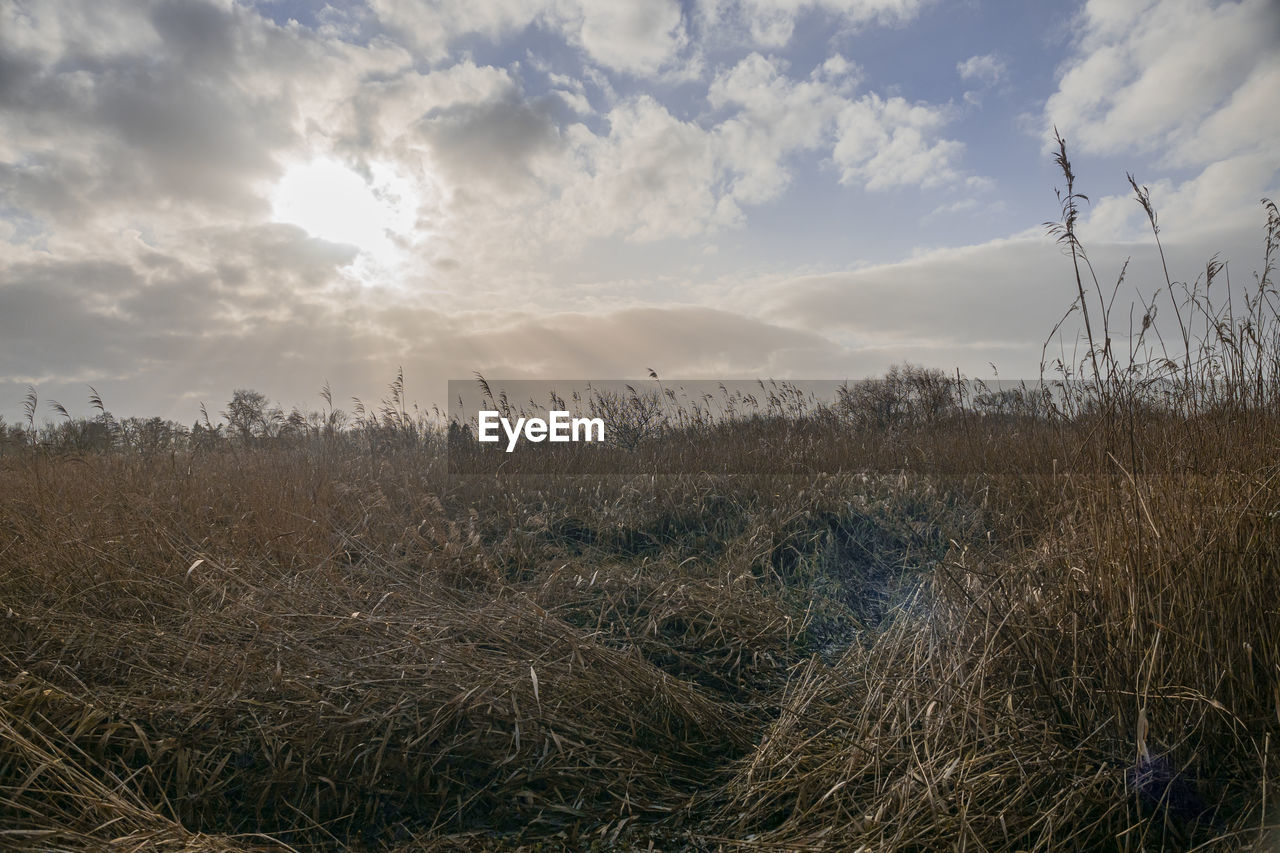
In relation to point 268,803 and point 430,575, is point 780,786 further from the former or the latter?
point 430,575

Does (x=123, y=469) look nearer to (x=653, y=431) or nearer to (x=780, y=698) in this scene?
(x=653, y=431)

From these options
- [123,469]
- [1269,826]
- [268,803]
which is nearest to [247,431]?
[123,469]

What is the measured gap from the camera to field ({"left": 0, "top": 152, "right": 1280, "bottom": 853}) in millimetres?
2250

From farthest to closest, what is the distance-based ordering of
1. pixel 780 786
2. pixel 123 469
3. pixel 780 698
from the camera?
pixel 123 469
pixel 780 698
pixel 780 786

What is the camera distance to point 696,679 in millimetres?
3641

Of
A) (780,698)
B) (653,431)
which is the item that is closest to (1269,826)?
(780,698)

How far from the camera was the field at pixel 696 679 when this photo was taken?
7.38 ft

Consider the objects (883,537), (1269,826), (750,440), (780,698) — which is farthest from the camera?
(750,440)

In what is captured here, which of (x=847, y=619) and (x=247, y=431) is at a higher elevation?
(x=247, y=431)

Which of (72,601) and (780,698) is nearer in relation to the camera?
(780,698)

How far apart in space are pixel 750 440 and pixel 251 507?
5.40 metres

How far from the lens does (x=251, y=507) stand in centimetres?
570

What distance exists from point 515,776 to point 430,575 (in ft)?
6.84

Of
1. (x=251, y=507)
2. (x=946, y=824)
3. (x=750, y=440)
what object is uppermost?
(x=750, y=440)
